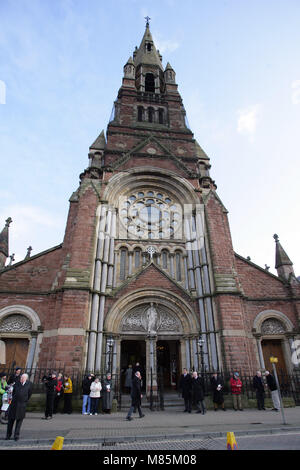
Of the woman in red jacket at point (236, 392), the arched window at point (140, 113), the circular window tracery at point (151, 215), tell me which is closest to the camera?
the woman in red jacket at point (236, 392)

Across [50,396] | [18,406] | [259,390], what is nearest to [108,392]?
[50,396]

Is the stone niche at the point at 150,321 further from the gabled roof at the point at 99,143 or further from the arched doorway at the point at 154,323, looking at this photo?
the gabled roof at the point at 99,143

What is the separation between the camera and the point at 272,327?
1549 centimetres

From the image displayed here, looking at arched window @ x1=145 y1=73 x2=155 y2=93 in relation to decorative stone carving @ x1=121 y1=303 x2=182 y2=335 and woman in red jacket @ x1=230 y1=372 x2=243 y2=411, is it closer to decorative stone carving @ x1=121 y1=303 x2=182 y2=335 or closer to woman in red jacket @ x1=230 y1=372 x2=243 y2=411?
decorative stone carving @ x1=121 y1=303 x2=182 y2=335

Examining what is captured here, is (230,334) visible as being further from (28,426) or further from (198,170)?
(198,170)

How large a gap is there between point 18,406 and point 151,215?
14.0 metres

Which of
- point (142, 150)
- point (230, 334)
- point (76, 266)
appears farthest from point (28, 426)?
point (142, 150)

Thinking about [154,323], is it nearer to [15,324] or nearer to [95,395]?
[95,395]

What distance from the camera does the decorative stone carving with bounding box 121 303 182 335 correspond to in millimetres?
14398

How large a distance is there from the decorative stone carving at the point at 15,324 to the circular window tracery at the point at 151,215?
25.3 feet

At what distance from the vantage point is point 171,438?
19.7ft

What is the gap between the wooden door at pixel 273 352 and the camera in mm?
14922

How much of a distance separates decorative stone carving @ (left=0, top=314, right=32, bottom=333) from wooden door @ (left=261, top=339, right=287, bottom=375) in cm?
1289

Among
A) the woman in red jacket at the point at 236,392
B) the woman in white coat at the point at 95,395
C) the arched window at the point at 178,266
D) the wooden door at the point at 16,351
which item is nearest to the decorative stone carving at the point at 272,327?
the woman in red jacket at the point at 236,392
